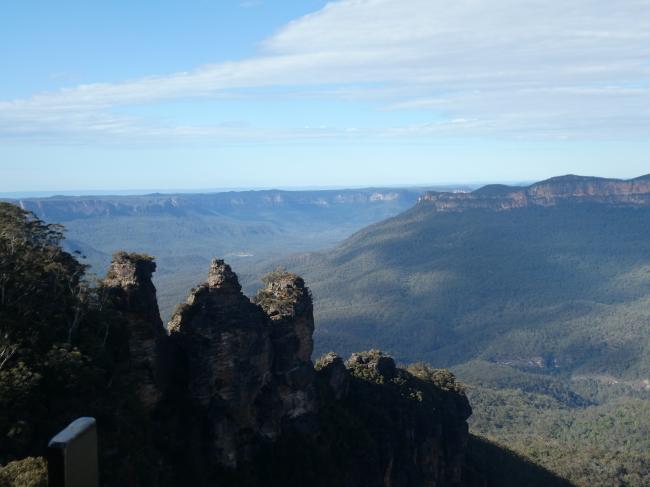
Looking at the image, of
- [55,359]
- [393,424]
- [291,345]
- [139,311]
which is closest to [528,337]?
[393,424]

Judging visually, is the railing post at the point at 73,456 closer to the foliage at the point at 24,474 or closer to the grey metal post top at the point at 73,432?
the grey metal post top at the point at 73,432

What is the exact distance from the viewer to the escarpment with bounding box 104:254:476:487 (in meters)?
27.8

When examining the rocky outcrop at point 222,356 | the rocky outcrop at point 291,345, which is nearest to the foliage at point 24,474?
the rocky outcrop at point 222,356

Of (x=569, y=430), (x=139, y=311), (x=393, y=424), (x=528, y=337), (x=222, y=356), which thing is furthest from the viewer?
(x=528, y=337)

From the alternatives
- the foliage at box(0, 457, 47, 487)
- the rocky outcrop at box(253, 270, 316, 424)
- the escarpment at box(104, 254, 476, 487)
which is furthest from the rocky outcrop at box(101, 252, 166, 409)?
the foliage at box(0, 457, 47, 487)

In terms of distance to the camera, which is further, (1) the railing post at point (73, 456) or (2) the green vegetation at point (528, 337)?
(2) the green vegetation at point (528, 337)

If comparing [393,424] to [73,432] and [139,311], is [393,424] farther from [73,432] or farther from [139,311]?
[73,432]

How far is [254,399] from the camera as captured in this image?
31734 mm

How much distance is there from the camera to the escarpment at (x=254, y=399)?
27812 millimetres

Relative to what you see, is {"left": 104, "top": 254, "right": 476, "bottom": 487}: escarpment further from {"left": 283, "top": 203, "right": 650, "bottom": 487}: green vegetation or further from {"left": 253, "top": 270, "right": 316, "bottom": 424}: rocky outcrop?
{"left": 283, "top": 203, "right": 650, "bottom": 487}: green vegetation

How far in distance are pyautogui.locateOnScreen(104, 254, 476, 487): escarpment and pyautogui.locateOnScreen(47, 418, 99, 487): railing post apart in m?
19.8

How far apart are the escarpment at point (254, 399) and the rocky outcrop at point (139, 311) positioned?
5cm

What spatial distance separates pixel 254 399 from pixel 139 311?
7475mm

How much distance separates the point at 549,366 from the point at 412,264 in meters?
61.5
